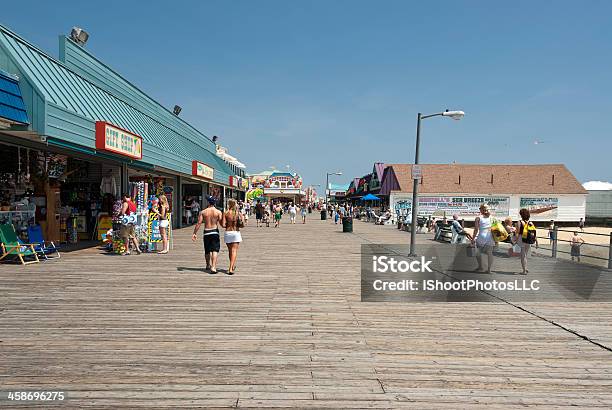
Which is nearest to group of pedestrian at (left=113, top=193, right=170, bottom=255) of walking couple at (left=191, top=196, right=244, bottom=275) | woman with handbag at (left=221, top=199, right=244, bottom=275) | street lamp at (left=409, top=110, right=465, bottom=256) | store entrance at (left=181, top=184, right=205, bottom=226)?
walking couple at (left=191, top=196, right=244, bottom=275)

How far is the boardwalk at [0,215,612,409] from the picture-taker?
385cm

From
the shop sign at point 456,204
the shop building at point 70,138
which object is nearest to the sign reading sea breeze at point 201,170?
the shop building at point 70,138

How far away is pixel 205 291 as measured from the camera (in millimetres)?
7977

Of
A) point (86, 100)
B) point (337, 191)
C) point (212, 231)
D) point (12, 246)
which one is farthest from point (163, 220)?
point (337, 191)

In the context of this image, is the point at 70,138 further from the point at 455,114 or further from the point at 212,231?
the point at 455,114

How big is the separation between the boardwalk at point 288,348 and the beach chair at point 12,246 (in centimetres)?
262

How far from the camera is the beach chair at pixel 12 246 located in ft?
35.1

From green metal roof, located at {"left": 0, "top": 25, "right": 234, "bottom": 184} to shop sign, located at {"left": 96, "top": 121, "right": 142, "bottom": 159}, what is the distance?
0.72ft

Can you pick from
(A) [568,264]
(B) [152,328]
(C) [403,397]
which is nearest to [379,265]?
(A) [568,264]

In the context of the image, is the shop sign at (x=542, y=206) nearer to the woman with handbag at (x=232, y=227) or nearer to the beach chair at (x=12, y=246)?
the woman with handbag at (x=232, y=227)

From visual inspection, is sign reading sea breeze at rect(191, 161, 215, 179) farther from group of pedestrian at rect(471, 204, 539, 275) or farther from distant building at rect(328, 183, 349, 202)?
distant building at rect(328, 183, 349, 202)

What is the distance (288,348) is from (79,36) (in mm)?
14776

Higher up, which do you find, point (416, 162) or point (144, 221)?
point (416, 162)

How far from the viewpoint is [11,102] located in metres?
9.05
